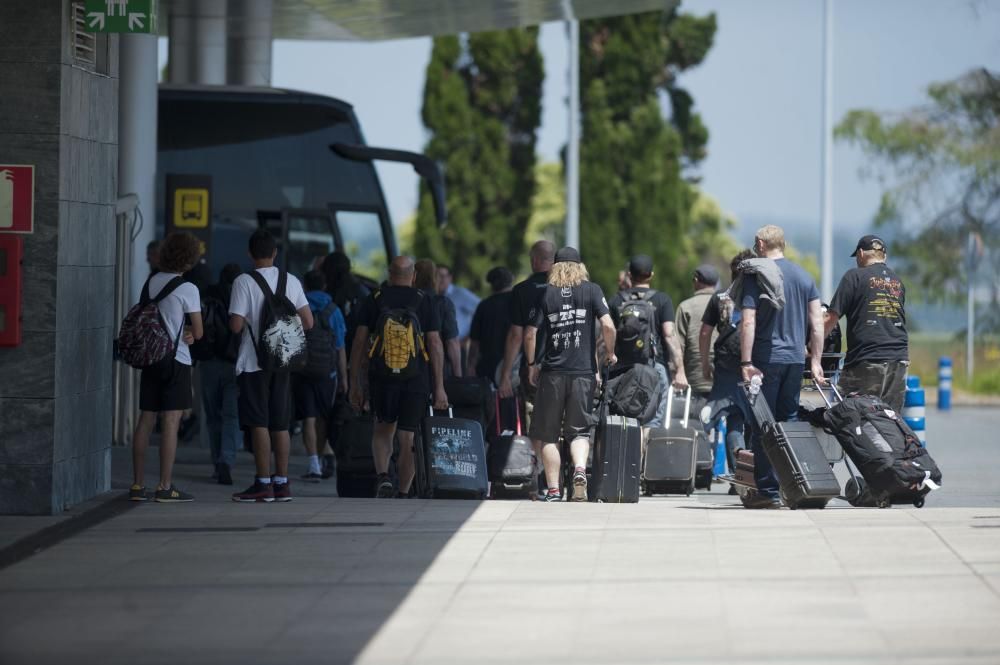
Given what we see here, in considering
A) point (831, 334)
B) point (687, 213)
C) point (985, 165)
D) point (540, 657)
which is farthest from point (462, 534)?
point (687, 213)

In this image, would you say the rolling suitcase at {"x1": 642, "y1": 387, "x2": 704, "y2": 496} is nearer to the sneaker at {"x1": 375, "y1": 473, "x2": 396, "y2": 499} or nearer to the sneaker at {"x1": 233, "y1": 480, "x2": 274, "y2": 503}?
the sneaker at {"x1": 375, "y1": 473, "x2": 396, "y2": 499}

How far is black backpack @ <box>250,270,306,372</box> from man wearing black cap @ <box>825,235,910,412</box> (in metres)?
3.61

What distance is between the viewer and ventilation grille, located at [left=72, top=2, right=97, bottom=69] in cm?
1086

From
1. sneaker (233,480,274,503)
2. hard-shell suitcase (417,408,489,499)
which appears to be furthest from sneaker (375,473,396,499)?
sneaker (233,480,274,503)

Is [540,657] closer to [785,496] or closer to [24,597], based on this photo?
[24,597]

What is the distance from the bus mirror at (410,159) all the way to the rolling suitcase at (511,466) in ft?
23.6

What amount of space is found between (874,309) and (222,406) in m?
4.72

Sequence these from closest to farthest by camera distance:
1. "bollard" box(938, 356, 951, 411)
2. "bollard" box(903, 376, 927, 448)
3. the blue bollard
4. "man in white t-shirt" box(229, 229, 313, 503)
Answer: "man in white t-shirt" box(229, 229, 313, 503) → the blue bollard → "bollard" box(903, 376, 927, 448) → "bollard" box(938, 356, 951, 411)

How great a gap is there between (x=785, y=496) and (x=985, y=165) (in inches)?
986

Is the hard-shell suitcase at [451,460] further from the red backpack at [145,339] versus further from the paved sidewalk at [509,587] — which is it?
the red backpack at [145,339]

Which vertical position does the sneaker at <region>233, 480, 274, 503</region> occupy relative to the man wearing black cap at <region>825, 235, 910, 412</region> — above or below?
below

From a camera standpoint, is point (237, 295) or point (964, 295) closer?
point (237, 295)

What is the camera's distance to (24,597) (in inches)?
316

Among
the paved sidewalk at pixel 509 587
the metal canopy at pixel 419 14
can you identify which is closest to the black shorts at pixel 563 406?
the paved sidewalk at pixel 509 587
